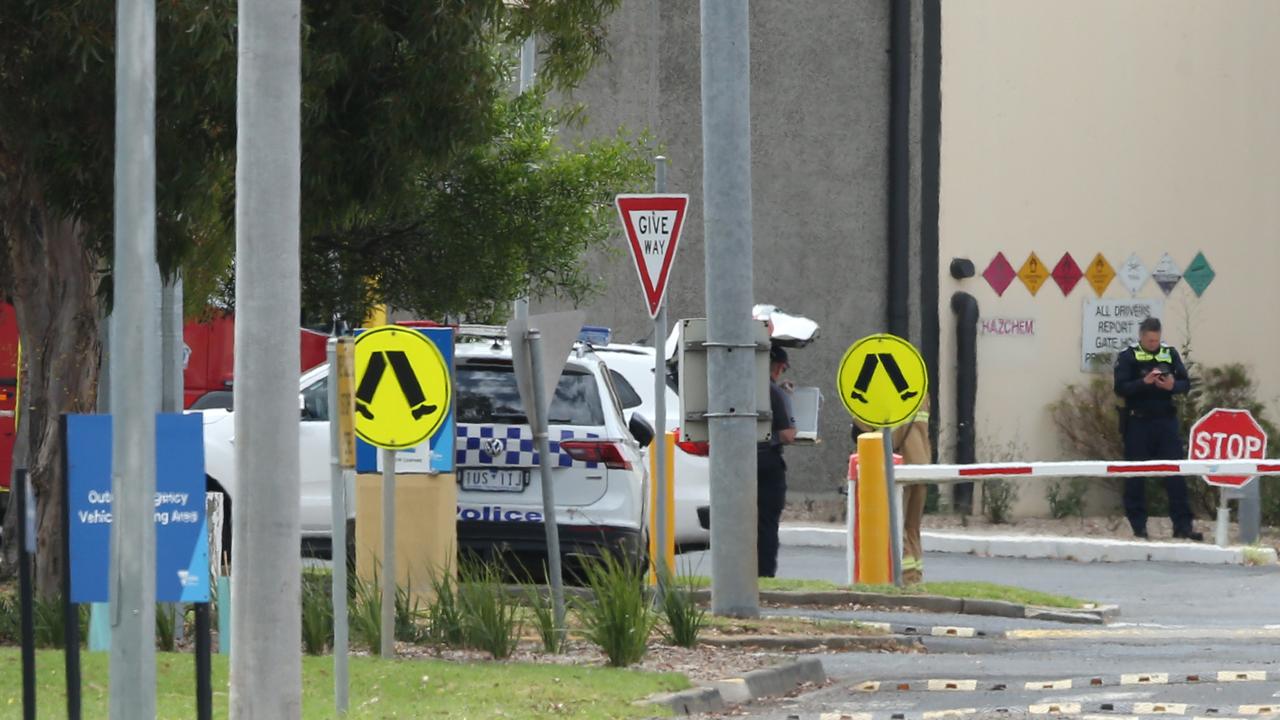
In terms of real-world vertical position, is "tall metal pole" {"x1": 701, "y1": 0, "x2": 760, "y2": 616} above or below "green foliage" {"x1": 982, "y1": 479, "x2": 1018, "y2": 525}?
above

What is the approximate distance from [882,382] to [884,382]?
1cm

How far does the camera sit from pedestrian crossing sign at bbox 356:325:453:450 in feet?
34.5

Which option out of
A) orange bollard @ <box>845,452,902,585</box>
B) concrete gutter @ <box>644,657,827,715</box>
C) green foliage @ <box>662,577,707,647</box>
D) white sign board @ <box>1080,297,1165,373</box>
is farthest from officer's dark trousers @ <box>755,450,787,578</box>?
white sign board @ <box>1080,297,1165,373</box>

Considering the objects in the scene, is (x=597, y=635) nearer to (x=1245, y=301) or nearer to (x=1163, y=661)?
(x=1163, y=661)

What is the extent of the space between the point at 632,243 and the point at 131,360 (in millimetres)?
7401

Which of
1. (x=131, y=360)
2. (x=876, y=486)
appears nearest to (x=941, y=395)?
(x=876, y=486)

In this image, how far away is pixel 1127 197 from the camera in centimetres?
2778

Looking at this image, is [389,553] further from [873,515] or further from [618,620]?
[873,515]

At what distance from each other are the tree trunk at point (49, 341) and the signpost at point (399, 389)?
315 cm

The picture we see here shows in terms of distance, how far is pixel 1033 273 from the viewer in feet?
90.4

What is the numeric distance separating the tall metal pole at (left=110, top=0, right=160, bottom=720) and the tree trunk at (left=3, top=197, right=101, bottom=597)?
19.7 ft

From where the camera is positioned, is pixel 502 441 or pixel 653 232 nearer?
pixel 653 232

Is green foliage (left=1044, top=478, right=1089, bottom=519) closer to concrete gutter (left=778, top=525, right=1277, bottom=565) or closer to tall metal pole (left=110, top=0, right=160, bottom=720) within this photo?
concrete gutter (left=778, top=525, right=1277, bottom=565)

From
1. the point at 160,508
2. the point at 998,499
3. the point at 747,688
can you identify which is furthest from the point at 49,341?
the point at 998,499
